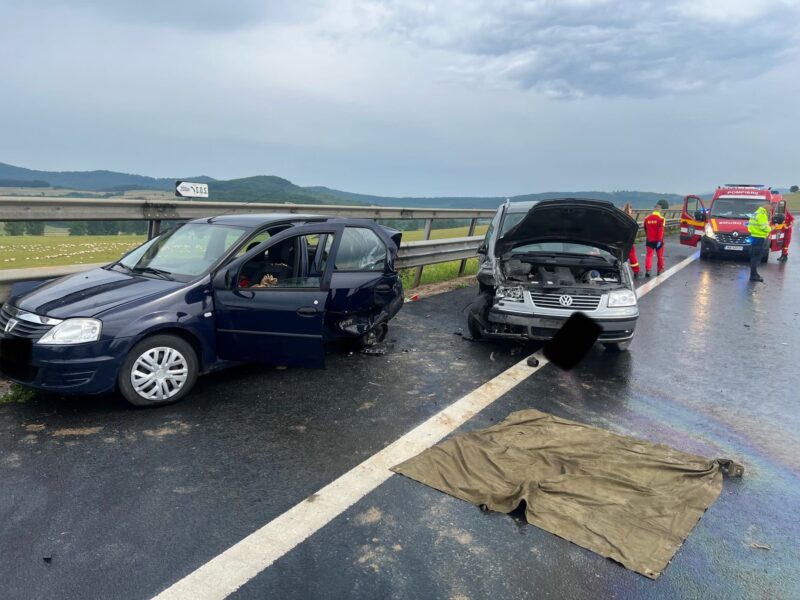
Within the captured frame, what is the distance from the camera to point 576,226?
23.9ft

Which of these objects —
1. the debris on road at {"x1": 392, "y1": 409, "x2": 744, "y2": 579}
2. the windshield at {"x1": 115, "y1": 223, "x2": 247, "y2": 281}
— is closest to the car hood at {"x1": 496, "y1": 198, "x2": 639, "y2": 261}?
the debris on road at {"x1": 392, "y1": 409, "x2": 744, "y2": 579}

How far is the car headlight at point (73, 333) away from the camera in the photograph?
163 inches

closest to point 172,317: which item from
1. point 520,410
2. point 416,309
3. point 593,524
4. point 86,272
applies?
point 86,272

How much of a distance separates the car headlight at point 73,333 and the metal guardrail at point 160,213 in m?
1.24

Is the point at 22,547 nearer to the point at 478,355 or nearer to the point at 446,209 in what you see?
the point at 478,355

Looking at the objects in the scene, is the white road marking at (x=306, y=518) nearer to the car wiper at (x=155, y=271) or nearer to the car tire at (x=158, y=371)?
the car tire at (x=158, y=371)

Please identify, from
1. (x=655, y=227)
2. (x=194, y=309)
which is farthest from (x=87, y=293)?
(x=655, y=227)

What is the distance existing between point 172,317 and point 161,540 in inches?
84.4

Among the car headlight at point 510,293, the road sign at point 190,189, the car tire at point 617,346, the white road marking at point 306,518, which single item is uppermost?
the road sign at point 190,189

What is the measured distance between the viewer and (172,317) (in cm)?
455

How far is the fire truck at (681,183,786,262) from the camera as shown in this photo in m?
16.8

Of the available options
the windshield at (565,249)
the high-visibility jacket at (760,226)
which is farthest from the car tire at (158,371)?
the high-visibility jacket at (760,226)

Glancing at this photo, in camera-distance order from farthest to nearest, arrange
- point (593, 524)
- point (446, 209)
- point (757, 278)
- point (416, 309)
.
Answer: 1. point (757, 278)
2. point (446, 209)
3. point (416, 309)
4. point (593, 524)

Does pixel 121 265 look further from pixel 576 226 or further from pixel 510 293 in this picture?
pixel 576 226
